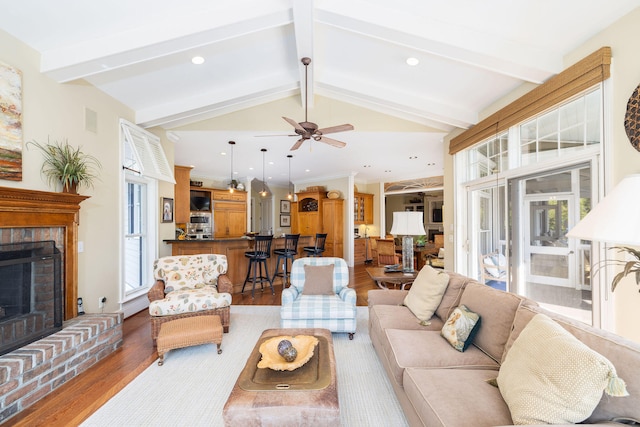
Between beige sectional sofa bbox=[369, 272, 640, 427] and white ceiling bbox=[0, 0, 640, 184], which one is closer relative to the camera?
beige sectional sofa bbox=[369, 272, 640, 427]

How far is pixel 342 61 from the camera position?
373 centimetres

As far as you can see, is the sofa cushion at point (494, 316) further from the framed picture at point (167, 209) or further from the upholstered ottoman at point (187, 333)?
the framed picture at point (167, 209)

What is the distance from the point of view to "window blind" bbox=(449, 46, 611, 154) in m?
2.29

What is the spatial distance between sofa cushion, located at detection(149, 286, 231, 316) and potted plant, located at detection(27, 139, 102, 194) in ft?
4.82

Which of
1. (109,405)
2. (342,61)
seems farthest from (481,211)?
(109,405)

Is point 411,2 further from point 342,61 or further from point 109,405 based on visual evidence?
point 109,405

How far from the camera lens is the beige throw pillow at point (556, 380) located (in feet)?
3.52

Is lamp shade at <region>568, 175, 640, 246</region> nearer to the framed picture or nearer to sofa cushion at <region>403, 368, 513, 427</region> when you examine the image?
sofa cushion at <region>403, 368, 513, 427</region>

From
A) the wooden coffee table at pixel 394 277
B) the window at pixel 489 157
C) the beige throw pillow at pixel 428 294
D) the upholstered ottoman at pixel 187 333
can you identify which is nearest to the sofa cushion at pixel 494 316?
the beige throw pillow at pixel 428 294

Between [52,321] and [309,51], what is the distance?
12.2ft

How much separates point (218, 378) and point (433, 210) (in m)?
10.9

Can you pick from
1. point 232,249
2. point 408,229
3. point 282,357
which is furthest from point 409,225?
point 232,249

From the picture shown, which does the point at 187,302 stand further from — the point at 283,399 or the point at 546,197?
the point at 546,197

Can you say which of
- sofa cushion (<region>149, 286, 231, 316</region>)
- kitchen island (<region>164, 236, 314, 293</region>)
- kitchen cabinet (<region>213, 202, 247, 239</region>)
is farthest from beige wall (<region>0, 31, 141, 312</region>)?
kitchen cabinet (<region>213, 202, 247, 239</region>)
